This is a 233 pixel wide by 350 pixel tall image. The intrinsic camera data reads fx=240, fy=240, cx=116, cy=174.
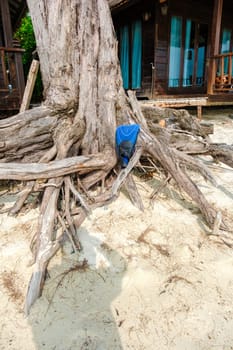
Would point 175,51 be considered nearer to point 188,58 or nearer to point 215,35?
point 188,58

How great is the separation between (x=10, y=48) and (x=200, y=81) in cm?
637

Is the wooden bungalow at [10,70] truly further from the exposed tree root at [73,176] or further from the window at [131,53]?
the window at [131,53]

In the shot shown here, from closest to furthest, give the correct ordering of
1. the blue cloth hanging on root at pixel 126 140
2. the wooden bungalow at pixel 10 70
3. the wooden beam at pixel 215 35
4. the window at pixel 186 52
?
the blue cloth hanging on root at pixel 126 140
the wooden bungalow at pixel 10 70
the wooden beam at pixel 215 35
the window at pixel 186 52

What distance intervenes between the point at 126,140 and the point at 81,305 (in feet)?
5.74

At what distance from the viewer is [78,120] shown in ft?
Result: 9.71

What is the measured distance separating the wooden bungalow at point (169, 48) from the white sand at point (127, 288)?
15.6 ft

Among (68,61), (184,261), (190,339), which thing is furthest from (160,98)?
(190,339)

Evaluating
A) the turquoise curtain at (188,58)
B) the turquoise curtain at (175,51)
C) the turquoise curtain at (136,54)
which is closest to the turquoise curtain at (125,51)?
the turquoise curtain at (136,54)

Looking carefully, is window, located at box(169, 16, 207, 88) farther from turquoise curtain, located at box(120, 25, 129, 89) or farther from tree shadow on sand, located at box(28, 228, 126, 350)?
tree shadow on sand, located at box(28, 228, 126, 350)

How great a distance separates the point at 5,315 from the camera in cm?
160

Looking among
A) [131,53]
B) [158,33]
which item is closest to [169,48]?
[158,33]

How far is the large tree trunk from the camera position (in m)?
2.62

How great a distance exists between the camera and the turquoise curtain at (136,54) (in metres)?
7.73

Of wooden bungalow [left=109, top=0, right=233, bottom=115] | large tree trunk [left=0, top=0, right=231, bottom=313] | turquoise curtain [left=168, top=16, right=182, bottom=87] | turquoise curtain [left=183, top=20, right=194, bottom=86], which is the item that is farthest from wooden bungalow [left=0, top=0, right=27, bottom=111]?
turquoise curtain [left=183, top=20, right=194, bottom=86]
